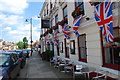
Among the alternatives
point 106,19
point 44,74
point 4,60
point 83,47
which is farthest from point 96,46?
point 4,60

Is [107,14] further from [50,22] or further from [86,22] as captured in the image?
[50,22]

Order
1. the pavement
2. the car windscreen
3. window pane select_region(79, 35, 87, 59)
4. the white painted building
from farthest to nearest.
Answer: window pane select_region(79, 35, 87, 59)
the pavement
the car windscreen
the white painted building

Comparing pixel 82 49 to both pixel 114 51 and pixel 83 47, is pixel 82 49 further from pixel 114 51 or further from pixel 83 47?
pixel 114 51

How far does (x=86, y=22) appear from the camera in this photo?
22.2 ft

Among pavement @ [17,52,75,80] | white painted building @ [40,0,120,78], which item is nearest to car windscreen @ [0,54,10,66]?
pavement @ [17,52,75,80]

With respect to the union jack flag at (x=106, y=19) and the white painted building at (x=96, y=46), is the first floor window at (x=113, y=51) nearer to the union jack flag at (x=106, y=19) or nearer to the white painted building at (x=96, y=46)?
the white painted building at (x=96, y=46)

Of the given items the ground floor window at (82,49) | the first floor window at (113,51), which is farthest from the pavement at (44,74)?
the first floor window at (113,51)

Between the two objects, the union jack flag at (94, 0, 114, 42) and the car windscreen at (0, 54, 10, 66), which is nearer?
the union jack flag at (94, 0, 114, 42)

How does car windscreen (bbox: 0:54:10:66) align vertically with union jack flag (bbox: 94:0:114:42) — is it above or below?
below

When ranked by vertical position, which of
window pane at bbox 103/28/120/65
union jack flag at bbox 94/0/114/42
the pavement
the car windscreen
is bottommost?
the pavement

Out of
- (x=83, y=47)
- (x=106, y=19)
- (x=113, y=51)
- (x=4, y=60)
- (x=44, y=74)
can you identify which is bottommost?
(x=44, y=74)

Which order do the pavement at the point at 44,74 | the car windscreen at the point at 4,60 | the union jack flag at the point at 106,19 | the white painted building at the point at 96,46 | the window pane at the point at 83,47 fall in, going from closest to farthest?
the union jack flag at the point at 106,19
the white painted building at the point at 96,46
the car windscreen at the point at 4,60
the pavement at the point at 44,74
the window pane at the point at 83,47

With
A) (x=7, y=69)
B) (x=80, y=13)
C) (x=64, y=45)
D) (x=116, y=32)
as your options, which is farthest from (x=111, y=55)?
(x=64, y=45)

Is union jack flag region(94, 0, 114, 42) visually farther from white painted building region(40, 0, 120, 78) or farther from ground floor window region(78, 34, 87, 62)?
ground floor window region(78, 34, 87, 62)
